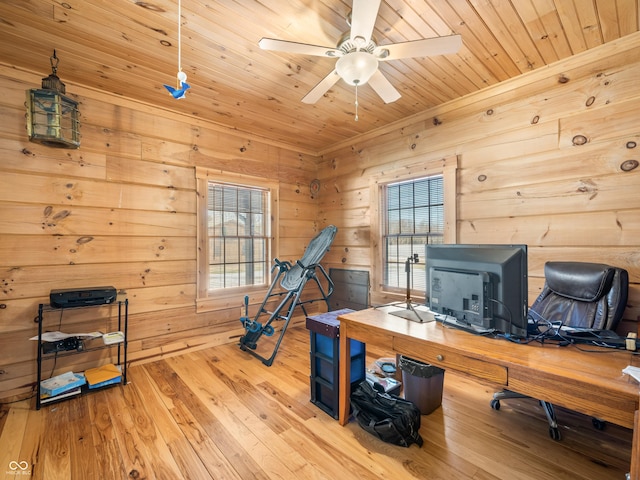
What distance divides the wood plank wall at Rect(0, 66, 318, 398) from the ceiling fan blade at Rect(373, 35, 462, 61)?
7.99ft

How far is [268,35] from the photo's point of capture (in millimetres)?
2041

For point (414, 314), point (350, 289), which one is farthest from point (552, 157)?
point (350, 289)

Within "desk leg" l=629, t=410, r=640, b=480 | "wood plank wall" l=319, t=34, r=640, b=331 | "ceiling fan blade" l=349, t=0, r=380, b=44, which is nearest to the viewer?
"desk leg" l=629, t=410, r=640, b=480

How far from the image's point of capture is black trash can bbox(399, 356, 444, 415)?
210 centimetres

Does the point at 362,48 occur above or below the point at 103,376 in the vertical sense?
above

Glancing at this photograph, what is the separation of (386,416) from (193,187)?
297 centimetres

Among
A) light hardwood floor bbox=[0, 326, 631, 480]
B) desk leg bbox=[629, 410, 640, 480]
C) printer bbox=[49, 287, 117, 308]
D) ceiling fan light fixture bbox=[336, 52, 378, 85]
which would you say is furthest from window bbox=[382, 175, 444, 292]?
printer bbox=[49, 287, 117, 308]

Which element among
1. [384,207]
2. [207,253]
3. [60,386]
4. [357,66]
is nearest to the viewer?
[357,66]

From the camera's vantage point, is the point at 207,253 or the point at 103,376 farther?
the point at 207,253

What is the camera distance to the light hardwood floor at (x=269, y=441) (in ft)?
5.33

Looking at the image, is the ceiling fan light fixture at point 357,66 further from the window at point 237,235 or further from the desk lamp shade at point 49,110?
the window at point 237,235

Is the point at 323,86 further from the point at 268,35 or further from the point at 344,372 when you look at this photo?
the point at 344,372

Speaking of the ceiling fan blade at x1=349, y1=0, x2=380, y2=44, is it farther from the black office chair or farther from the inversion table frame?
the inversion table frame

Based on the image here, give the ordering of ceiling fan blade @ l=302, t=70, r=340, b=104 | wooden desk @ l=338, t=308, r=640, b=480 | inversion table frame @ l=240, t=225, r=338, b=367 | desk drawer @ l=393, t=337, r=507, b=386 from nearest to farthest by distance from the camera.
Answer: wooden desk @ l=338, t=308, r=640, b=480, desk drawer @ l=393, t=337, r=507, b=386, ceiling fan blade @ l=302, t=70, r=340, b=104, inversion table frame @ l=240, t=225, r=338, b=367
